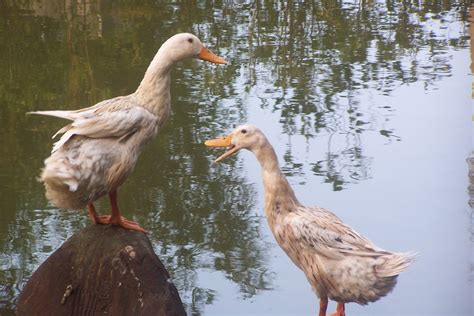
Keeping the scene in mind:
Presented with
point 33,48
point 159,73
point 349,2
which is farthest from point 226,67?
point 159,73

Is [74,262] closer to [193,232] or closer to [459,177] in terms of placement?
[193,232]

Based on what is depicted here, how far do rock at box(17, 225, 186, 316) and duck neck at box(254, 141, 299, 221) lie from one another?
0.53m

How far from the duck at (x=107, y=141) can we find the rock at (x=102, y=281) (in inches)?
7.6

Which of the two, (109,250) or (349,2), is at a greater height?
(349,2)

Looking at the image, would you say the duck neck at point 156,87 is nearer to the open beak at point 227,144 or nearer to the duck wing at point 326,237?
the open beak at point 227,144

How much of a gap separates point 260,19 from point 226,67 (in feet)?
4.32

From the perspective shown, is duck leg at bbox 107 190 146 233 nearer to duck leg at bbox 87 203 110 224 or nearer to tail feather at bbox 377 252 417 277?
duck leg at bbox 87 203 110 224

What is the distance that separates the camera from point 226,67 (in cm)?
749

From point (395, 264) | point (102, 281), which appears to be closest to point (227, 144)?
point (102, 281)

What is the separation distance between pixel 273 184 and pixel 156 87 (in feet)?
2.24

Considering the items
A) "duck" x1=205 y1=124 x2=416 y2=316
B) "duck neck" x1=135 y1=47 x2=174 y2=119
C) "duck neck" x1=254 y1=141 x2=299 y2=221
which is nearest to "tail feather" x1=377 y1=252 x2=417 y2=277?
"duck" x1=205 y1=124 x2=416 y2=316

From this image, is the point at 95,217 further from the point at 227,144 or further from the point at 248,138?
the point at 248,138

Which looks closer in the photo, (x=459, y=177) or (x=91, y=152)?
(x=91, y=152)

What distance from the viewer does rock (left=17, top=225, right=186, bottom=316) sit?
3.89 m
